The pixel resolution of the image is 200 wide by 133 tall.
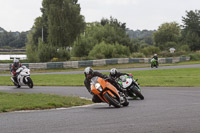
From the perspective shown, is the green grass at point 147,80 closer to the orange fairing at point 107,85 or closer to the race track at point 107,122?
the orange fairing at point 107,85

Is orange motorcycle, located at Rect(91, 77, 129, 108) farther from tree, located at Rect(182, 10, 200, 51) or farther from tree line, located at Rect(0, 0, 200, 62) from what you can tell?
tree, located at Rect(182, 10, 200, 51)

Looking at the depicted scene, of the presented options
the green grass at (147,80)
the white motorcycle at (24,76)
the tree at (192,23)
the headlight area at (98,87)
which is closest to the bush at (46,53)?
the green grass at (147,80)

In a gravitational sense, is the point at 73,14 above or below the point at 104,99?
above

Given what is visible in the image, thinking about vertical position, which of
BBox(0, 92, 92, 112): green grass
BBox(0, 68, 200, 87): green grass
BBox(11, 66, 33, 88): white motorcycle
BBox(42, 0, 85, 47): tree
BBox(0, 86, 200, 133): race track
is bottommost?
BBox(0, 68, 200, 87): green grass

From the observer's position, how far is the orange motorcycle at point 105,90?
38.2ft

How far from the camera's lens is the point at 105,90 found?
11.7m

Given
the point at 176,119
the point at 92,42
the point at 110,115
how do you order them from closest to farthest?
the point at 176,119 < the point at 110,115 < the point at 92,42

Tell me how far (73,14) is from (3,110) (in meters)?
63.8

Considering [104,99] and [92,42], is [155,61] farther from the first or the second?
[104,99]

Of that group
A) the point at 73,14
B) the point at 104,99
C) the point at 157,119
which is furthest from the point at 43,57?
the point at 157,119

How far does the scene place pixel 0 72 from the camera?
131ft

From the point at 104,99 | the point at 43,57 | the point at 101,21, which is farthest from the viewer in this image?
the point at 101,21

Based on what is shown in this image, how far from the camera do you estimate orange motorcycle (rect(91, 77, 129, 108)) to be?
38.2 feet

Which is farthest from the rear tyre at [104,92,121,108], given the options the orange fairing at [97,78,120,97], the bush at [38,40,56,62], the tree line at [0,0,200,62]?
the bush at [38,40,56,62]
